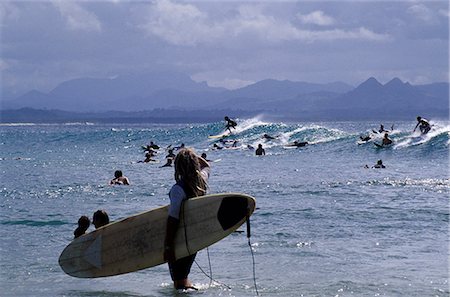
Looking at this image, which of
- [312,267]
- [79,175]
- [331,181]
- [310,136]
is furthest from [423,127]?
[312,267]

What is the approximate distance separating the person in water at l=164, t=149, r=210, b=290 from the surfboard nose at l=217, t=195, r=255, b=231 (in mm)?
273

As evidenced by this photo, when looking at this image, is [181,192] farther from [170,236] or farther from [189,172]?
[170,236]

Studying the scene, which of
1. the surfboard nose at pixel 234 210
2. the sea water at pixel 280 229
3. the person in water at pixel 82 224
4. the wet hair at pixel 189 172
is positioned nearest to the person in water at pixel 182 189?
the wet hair at pixel 189 172

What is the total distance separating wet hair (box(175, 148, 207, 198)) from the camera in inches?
281

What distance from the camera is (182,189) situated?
7.30 m

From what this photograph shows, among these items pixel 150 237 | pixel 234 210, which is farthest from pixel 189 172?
pixel 150 237

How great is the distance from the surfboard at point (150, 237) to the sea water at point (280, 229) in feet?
1.21

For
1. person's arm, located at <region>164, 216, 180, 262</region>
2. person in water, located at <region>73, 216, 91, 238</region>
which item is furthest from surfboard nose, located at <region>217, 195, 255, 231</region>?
person in water, located at <region>73, 216, 91, 238</region>

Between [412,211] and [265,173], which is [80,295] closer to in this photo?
[412,211]

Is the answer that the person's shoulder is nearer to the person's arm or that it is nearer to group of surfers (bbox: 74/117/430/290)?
group of surfers (bbox: 74/117/430/290)

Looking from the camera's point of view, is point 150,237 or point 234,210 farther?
point 150,237

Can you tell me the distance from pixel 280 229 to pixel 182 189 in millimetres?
5325

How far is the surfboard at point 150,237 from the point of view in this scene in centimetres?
745

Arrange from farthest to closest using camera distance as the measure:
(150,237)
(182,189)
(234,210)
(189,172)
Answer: (150,237), (234,210), (182,189), (189,172)
